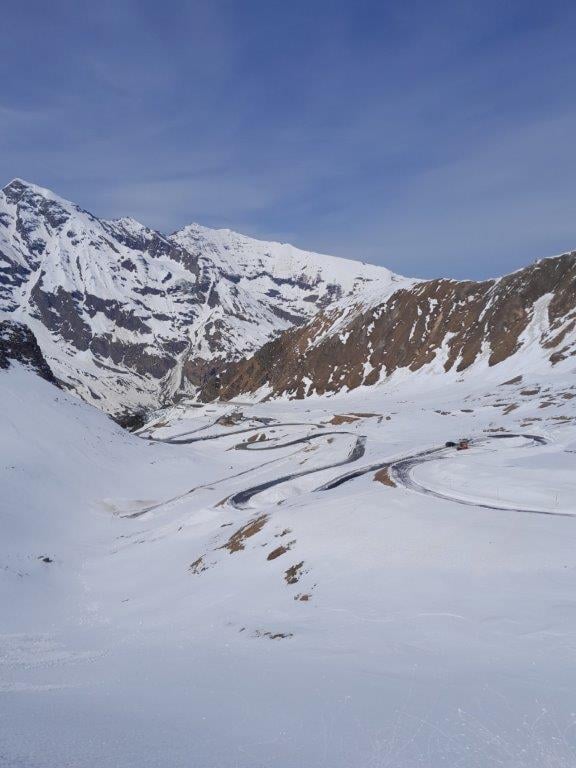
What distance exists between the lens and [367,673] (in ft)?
44.5

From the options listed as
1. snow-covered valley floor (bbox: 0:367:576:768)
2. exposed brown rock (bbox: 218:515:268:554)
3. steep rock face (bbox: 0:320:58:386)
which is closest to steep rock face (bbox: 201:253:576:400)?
snow-covered valley floor (bbox: 0:367:576:768)

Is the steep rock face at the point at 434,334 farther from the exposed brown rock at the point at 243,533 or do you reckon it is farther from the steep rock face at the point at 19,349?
the steep rock face at the point at 19,349

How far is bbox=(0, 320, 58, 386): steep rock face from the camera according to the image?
74.5m

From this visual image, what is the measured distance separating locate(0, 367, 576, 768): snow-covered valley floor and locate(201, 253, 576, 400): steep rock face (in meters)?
71.2

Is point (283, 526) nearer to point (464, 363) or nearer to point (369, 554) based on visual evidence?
point (369, 554)

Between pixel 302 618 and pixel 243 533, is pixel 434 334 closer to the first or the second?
pixel 243 533

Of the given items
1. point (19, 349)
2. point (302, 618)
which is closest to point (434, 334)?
point (19, 349)

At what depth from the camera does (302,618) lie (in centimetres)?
1944

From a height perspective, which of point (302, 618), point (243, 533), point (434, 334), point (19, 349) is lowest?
point (243, 533)

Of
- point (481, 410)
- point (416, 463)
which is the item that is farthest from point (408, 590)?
point (481, 410)

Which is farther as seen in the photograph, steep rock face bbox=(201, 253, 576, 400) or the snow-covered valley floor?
steep rock face bbox=(201, 253, 576, 400)

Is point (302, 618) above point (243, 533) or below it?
above

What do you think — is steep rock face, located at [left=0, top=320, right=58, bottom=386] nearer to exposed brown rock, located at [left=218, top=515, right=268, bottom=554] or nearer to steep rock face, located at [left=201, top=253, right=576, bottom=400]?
exposed brown rock, located at [left=218, top=515, right=268, bottom=554]

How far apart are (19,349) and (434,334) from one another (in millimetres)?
104269
